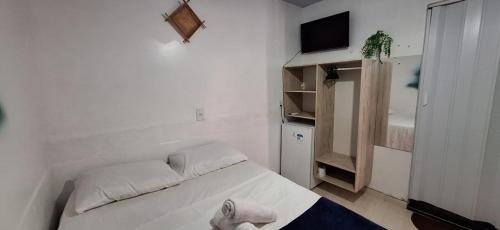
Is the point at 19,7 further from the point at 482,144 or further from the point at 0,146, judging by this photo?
the point at 482,144

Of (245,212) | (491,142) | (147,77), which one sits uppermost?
(147,77)

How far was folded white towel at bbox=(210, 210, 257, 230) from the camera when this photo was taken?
1.03 metres

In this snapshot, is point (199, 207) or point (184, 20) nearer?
point (199, 207)

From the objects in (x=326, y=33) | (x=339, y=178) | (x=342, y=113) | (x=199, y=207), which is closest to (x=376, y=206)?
(x=339, y=178)

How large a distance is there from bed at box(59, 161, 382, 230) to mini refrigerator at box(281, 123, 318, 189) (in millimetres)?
1033

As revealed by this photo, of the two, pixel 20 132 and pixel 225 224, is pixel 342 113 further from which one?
pixel 20 132

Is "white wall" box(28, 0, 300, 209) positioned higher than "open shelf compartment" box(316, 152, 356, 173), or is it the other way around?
"white wall" box(28, 0, 300, 209)

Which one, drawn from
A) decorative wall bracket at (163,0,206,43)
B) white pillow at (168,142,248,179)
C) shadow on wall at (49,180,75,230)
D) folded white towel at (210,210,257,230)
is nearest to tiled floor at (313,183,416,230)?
white pillow at (168,142,248,179)

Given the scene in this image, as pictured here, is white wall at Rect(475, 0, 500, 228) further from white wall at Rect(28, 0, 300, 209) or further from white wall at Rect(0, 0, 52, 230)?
white wall at Rect(0, 0, 52, 230)

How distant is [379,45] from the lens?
2260mm

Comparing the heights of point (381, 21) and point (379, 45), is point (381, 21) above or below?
above

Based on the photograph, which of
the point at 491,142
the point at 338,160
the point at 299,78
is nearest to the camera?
the point at 491,142

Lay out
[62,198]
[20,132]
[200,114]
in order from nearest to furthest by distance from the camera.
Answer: [20,132] → [62,198] → [200,114]

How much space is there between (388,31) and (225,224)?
2.53m
